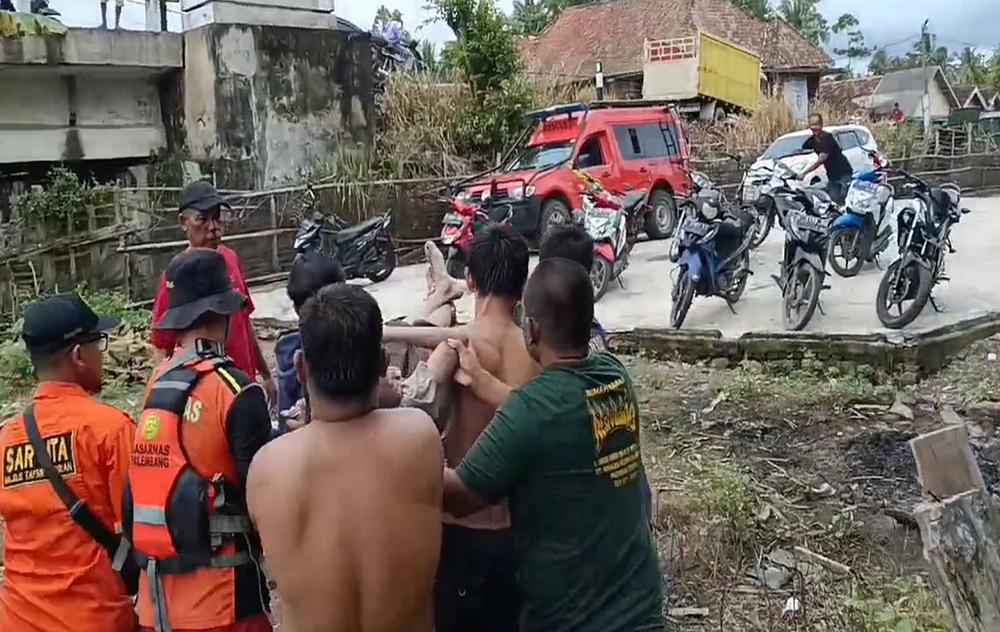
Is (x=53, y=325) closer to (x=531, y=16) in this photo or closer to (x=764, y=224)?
(x=764, y=224)

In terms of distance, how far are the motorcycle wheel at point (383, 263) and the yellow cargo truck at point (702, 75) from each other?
13.0 metres

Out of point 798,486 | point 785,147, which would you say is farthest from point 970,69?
point 798,486

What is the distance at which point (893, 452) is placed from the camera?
5.21m

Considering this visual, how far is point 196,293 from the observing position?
2600mm

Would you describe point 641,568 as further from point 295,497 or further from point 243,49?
point 243,49

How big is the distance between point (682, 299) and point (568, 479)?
21.9 ft

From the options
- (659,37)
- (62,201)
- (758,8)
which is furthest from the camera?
(758,8)

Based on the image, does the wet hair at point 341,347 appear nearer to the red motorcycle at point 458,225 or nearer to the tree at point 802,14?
the red motorcycle at point 458,225

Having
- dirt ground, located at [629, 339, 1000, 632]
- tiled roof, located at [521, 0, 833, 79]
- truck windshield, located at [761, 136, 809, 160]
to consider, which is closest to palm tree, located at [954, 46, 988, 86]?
tiled roof, located at [521, 0, 833, 79]

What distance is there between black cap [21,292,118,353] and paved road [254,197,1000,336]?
6495mm

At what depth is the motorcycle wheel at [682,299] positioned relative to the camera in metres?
8.63

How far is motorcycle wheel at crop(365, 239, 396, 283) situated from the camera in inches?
479

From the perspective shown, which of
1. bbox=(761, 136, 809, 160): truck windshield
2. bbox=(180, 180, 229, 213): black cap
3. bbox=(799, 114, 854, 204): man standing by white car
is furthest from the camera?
bbox=(761, 136, 809, 160): truck windshield

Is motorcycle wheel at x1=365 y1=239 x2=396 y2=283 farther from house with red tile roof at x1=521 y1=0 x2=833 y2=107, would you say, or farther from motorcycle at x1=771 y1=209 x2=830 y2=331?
house with red tile roof at x1=521 y1=0 x2=833 y2=107
